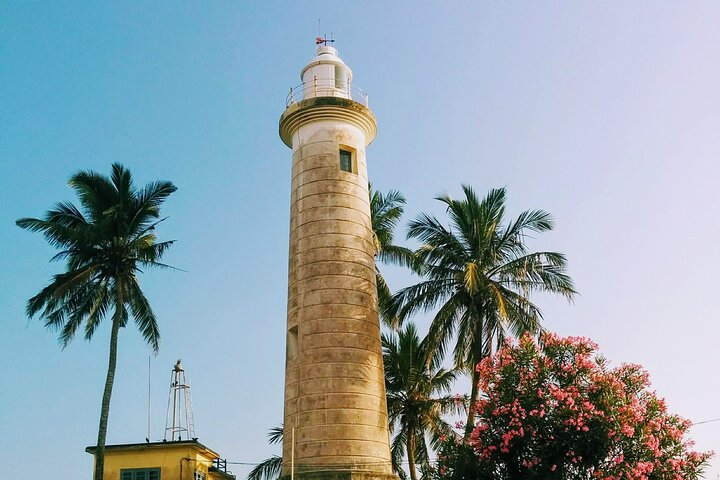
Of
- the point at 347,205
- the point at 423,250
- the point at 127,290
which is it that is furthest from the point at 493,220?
the point at 127,290

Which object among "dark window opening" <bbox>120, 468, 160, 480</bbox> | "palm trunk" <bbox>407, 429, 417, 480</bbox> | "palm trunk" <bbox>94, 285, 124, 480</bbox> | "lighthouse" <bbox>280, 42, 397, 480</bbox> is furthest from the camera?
"palm trunk" <bbox>407, 429, 417, 480</bbox>

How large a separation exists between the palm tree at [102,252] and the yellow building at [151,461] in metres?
4.31

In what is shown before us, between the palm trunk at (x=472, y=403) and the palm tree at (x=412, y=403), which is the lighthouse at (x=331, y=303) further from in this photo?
the palm tree at (x=412, y=403)

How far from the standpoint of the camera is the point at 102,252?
91.7 feet

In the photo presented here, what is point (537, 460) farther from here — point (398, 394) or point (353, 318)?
point (398, 394)

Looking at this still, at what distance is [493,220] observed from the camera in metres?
28.0

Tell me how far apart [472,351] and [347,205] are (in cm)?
718

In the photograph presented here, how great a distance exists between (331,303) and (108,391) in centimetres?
927

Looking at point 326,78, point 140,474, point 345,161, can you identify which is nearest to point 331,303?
point 345,161

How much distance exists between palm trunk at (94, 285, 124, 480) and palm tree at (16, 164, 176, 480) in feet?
0.15

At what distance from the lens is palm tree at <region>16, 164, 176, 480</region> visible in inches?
1083

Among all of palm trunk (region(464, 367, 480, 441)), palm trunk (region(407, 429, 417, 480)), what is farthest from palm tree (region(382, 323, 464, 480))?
palm trunk (region(464, 367, 480, 441))

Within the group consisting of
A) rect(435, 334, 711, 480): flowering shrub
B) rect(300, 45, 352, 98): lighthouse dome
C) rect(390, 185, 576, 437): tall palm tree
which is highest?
rect(300, 45, 352, 98): lighthouse dome

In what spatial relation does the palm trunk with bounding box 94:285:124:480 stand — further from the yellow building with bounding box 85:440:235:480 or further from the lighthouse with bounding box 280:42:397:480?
the lighthouse with bounding box 280:42:397:480
